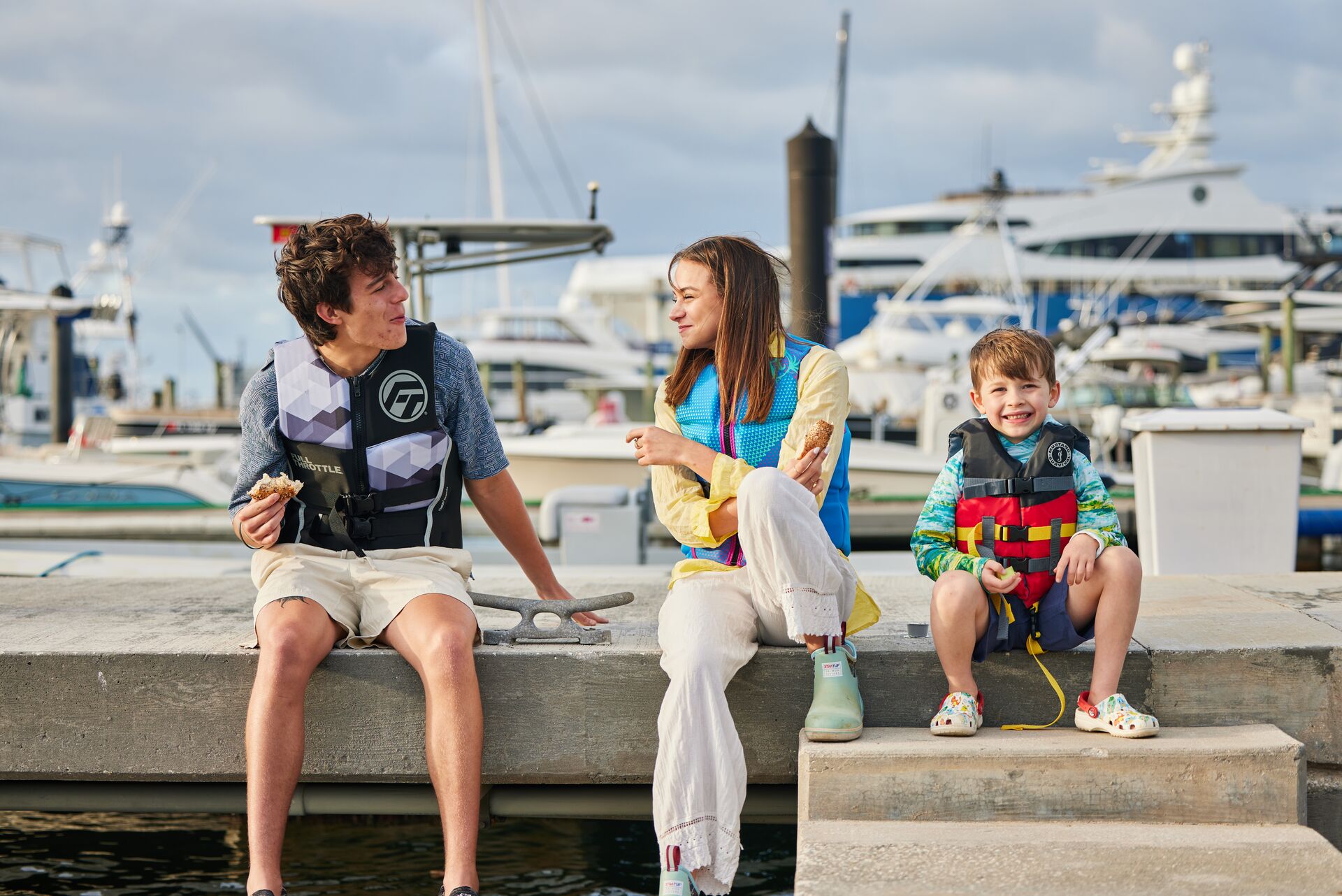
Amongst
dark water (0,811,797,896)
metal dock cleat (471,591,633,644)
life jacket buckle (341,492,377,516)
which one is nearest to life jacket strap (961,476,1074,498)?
metal dock cleat (471,591,633,644)


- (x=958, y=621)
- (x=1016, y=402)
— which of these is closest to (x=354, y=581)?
(x=958, y=621)

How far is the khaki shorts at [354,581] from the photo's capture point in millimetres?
3244

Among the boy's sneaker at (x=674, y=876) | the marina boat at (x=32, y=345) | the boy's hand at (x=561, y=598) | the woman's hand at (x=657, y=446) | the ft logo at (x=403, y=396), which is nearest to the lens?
the boy's sneaker at (x=674, y=876)

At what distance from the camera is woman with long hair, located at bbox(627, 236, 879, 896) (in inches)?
113

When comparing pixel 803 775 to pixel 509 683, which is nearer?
pixel 803 775

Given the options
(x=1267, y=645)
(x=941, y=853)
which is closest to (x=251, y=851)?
(x=941, y=853)

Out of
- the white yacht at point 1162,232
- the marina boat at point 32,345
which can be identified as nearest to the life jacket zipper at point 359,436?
the marina boat at point 32,345

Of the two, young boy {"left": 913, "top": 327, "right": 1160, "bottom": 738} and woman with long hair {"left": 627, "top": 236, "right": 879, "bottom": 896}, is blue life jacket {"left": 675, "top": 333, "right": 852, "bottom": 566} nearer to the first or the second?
woman with long hair {"left": 627, "top": 236, "right": 879, "bottom": 896}

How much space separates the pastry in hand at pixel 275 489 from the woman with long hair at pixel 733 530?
3.05 feet

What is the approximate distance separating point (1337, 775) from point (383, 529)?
2.69 metres

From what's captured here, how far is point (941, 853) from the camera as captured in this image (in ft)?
8.77

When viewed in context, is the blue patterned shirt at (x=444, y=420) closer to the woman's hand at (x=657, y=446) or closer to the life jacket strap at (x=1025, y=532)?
the woman's hand at (x=657, y=446)

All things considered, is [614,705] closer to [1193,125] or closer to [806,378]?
[806,378]

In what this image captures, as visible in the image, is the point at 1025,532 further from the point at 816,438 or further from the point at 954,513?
the point at 816,438
